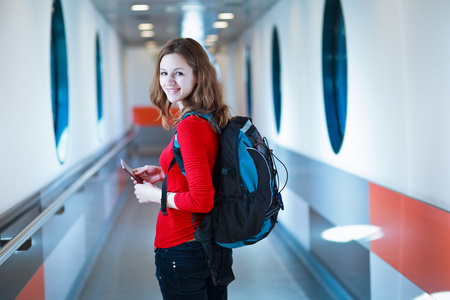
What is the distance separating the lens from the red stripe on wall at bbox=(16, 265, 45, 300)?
9.54 ft

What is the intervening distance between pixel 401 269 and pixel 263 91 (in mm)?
7400

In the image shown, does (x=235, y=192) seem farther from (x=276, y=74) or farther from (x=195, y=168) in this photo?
(x=276, y=74)

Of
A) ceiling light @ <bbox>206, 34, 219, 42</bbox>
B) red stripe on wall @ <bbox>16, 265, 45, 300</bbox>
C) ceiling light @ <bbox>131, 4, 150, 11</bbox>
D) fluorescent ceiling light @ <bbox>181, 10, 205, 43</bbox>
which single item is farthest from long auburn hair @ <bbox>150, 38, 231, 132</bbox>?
ceiling light @ <bbox>206, 34, 219, 42</bbox>

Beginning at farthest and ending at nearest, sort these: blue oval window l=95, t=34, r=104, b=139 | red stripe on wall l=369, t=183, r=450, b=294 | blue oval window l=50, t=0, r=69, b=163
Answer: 1. blue oval window l=95, t=34, r=104, b=139
2. blue oval window l=50, t=0, r=69, b=163
3. red stripe on wall l=369, t=183, r=450, b=294

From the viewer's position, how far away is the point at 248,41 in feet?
40.5

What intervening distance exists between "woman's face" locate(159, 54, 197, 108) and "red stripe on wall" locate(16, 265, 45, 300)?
1.56 m

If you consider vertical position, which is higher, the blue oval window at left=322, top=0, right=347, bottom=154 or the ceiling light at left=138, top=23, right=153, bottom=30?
the ceiling light at left=138, top=23, right=153, bottom=30

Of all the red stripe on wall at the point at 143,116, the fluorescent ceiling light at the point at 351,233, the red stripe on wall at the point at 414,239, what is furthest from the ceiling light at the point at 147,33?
the red stripe on wall at the point at 414,239

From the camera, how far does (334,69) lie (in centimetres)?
558

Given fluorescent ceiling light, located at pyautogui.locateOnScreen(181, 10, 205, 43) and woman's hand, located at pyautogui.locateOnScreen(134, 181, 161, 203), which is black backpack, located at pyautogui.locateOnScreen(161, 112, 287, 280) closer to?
woman's hand, located at pyautogui.locateOnScreen(134, 181, 161, 203)

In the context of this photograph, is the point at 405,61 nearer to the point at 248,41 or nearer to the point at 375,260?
the point at 375,260

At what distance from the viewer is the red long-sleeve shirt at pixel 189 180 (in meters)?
1.84

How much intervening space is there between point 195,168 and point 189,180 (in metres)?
0.05

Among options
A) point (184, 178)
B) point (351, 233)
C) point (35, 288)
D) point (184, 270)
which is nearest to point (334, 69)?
Result: point (351, 233)
